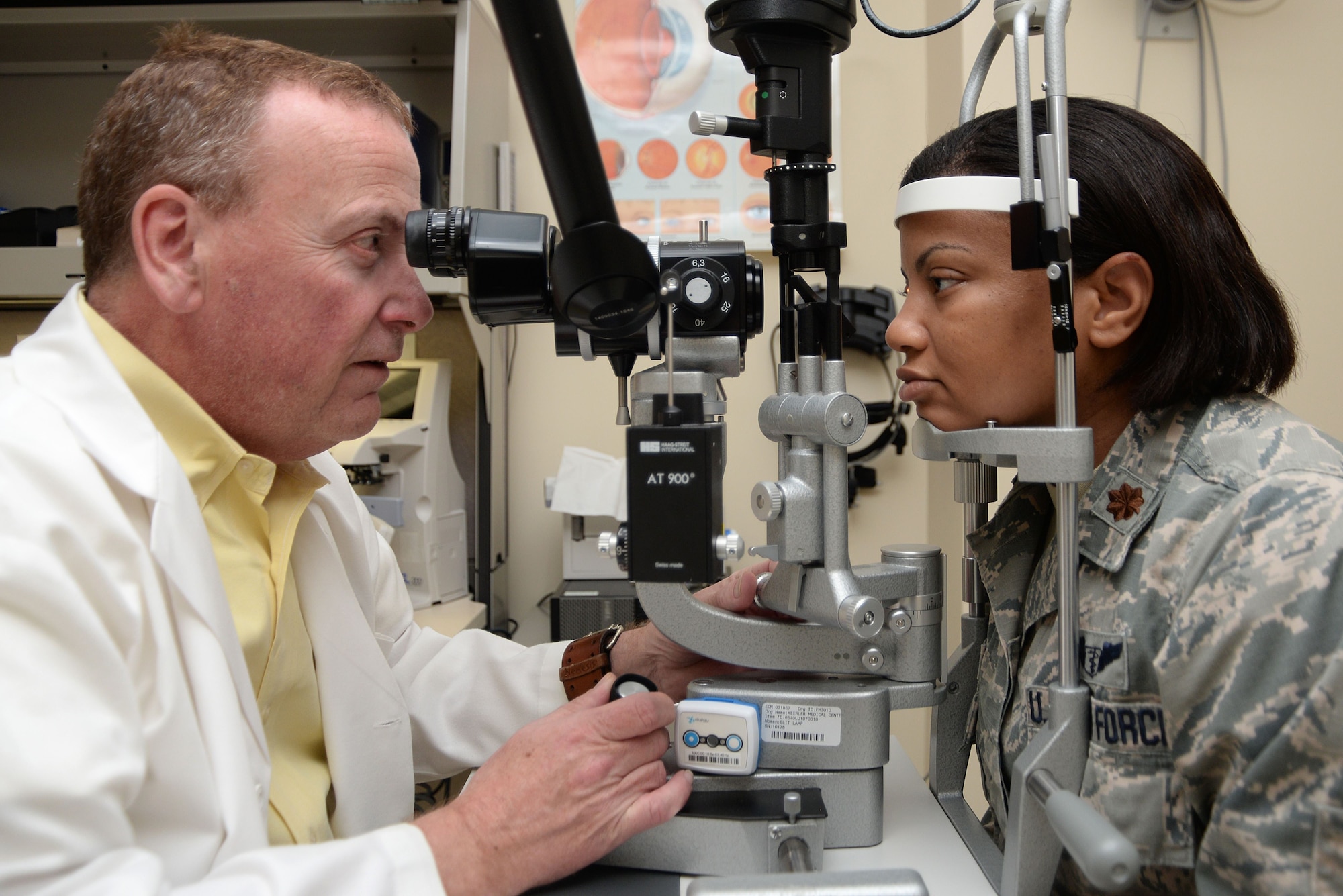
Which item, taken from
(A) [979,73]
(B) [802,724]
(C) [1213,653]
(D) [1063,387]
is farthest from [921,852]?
(A) [979,73]

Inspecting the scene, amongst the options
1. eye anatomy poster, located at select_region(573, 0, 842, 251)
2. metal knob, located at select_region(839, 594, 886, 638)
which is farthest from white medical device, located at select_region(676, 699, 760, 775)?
eye anatomy poster, located at select_region(573, 0, 842, 251)

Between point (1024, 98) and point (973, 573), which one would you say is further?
point (973, 573)

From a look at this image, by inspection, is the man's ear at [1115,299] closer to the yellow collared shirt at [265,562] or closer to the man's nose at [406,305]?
the man's nose at [406,305]

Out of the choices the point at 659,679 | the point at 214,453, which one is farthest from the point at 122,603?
the point at 659,679

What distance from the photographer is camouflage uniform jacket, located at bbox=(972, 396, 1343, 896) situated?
600mm

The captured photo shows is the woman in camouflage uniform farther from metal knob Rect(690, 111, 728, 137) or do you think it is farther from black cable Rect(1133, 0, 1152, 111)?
black cable Rect(1133, 0, 1152, 111)

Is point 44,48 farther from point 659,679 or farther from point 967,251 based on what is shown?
point 967,251

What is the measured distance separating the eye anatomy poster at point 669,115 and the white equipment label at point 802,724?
1565 mm

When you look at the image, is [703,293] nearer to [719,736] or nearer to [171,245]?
[719,736]

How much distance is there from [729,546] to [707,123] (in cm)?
36

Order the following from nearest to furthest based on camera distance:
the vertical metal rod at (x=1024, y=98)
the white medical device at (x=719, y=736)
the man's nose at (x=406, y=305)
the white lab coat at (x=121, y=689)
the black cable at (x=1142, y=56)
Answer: the white lab coat at (x=121, y=689)
the vertical metal rod at (x=1024, y=98)
the white medical device at (x=719, y=736)
the man's nose at (x=406, y=305)
the black cable at (x=1142, y=56)

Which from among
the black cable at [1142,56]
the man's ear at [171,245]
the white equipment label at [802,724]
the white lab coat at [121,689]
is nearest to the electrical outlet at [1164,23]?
the black cable at [1142,56]

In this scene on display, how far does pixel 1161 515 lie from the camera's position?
72 cm

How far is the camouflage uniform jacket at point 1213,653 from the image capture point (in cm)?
60
